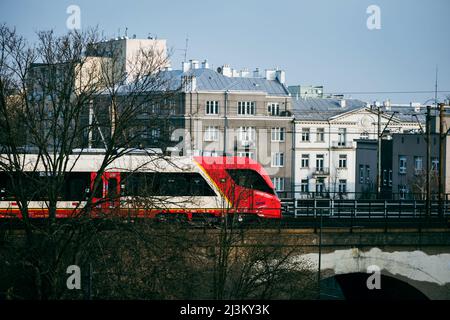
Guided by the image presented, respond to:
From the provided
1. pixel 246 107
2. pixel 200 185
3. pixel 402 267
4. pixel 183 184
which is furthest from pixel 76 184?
pixel 246 107

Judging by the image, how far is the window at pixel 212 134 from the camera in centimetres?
6290

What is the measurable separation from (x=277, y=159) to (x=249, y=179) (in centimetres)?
3793

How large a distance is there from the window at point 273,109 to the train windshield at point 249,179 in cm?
3508

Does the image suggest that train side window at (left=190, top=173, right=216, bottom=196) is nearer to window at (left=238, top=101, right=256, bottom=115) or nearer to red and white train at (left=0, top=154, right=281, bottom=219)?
red and white train at (left=0, top=154, right=281, bottom=219)

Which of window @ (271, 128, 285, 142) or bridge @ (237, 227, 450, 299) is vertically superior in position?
window @ (271, 128, 285, 142)

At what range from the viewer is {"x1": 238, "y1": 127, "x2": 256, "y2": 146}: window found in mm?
64750

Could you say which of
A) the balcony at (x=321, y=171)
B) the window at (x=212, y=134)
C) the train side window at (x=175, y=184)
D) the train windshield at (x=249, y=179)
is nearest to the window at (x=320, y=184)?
the balcony at (x=321, y=171)

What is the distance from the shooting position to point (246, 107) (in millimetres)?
64812

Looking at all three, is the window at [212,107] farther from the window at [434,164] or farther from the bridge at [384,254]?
the bridge at [384,254]

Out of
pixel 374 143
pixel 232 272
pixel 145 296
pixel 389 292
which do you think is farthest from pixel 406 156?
pixel 145 296

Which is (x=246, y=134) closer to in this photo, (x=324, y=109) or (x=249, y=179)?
(x=324, y=109)

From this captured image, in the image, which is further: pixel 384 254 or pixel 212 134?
pixel 212 134

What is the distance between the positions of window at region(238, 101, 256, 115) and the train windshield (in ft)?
108

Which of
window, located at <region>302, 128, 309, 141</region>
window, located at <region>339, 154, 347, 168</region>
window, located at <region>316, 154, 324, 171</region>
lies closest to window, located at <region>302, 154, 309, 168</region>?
window, located at <region>316, 154, 324, 171</region>
